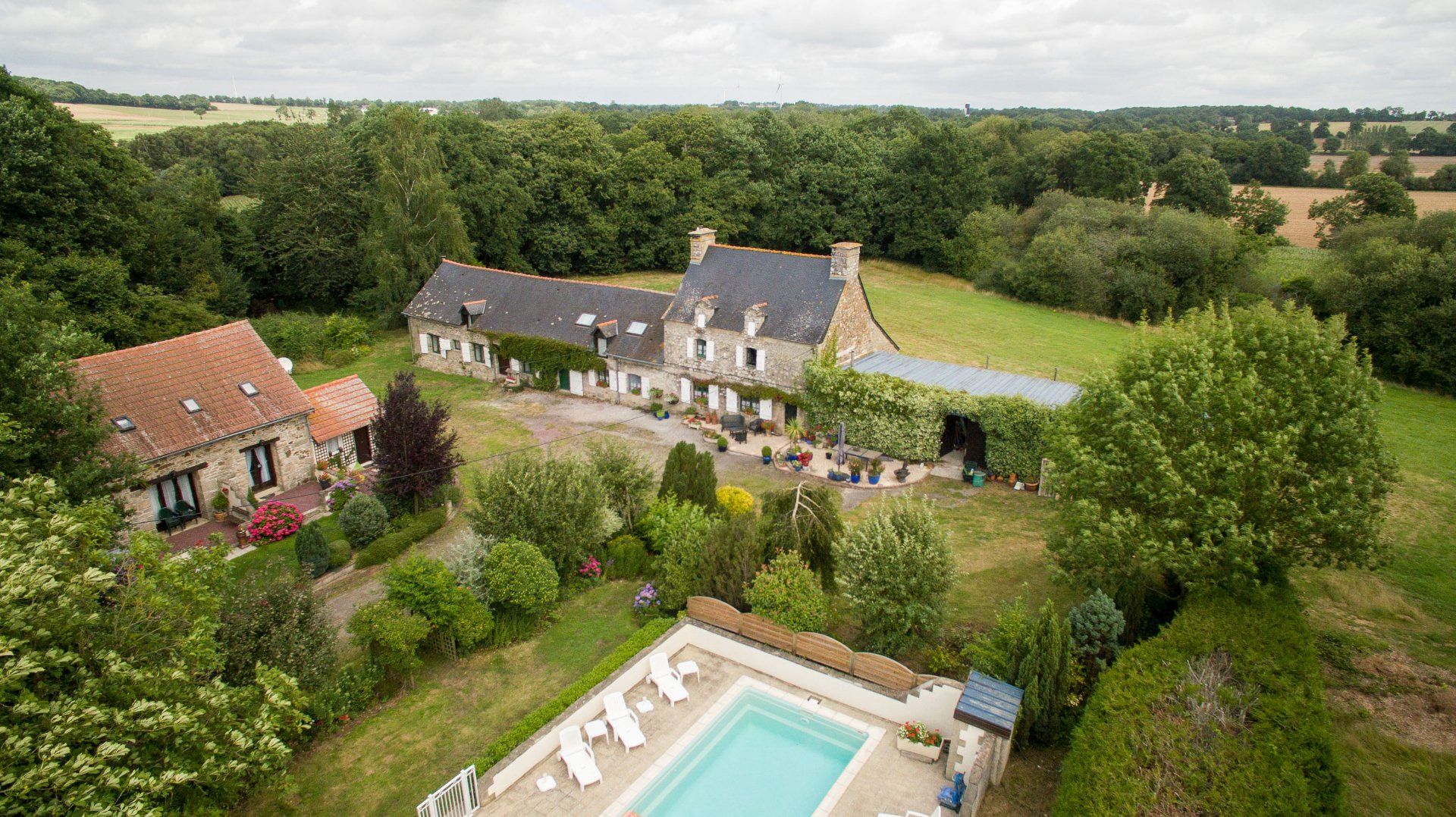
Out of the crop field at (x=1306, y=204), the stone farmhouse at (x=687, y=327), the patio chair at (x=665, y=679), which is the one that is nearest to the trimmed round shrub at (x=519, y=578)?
the patio chair at (x=665, y=679)

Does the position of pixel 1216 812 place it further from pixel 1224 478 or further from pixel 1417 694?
pixel 1417 694

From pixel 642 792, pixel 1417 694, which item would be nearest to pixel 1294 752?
pixel 1417 694

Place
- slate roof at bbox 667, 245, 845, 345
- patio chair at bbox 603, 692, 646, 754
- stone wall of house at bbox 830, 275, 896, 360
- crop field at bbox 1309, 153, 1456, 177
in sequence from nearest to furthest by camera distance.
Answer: patio chair at bbox 603, 692, 646, 754 → slate roof at bbox 667, 245, 845, 345 → stone wall of house at bbox 830, 275, 896, 360 → crop field at bbox 1309, 153, 1456, 177

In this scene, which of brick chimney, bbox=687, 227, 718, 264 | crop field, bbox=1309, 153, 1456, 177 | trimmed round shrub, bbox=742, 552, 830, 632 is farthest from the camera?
crop field, bbox=1309, 153, 1456, 177

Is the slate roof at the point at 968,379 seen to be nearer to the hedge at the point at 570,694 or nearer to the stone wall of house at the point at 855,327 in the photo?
the stone wall of house at the point at 855,327

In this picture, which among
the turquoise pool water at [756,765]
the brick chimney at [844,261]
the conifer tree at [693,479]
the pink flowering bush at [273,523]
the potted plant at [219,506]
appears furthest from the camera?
the brick chimney at [844,261]

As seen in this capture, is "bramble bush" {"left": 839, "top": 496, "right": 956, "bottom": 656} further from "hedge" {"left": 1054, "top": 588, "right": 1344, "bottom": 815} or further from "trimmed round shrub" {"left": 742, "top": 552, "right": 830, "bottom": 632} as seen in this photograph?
"hedge" {"left": 1054, "top": 588, "right": 1344, "bottom": 815}

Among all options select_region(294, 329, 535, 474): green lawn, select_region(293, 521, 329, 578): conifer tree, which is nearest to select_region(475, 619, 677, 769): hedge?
→ select_region(293, 521, 329, 578): conifer tree
